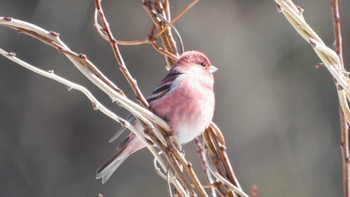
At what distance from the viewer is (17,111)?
8734 millimetres

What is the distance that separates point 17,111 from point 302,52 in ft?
10.8

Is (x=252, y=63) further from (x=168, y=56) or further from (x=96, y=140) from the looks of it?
(x=168, y=56)

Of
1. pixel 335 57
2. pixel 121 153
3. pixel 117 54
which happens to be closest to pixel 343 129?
pixel 335 57

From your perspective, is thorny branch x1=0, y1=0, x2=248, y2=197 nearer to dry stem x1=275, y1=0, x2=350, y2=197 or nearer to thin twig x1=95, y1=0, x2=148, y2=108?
thin twig x1=95, y1=0, x2=148, y2=108

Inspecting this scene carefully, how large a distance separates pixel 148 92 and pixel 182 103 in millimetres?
5456

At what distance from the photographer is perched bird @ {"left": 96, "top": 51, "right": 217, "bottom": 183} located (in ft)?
7.95

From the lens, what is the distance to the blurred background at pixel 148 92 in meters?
8.04

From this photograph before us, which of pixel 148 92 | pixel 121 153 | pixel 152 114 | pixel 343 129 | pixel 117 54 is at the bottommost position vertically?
A: pixel 148 92

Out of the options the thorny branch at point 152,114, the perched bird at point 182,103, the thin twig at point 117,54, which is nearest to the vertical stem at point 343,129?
the thorny branch at point 152,114

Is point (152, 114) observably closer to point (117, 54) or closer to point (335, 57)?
point (117, 54)

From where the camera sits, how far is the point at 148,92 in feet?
26.3

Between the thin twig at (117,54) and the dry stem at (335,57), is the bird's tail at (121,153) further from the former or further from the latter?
the dry stem at (335,57)

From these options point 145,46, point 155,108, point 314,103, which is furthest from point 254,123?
point 155,108

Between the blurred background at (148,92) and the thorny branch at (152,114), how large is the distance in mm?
5867
